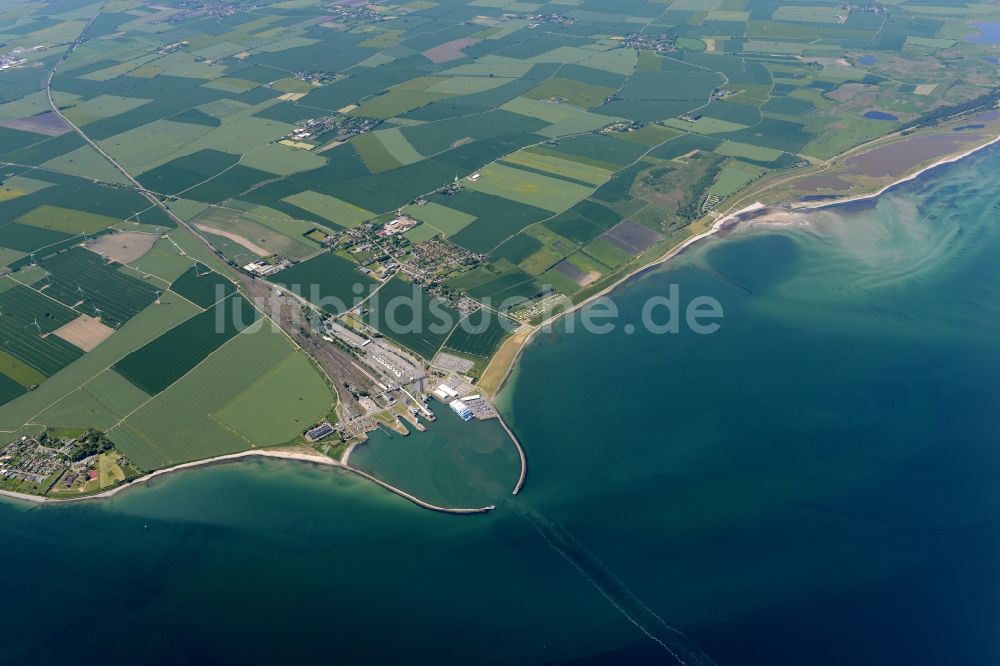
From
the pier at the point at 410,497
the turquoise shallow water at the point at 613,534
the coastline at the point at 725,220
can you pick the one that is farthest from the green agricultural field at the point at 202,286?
the coastline at the point at 725,220

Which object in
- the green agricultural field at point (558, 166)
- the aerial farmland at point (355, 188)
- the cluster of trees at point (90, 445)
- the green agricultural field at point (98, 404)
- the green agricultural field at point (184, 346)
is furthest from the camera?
the green agricultural field at point (558, 166)

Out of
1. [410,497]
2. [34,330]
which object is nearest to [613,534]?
[410,497]

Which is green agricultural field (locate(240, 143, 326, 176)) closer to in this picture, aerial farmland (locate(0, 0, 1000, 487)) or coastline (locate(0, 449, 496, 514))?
aerial farmland (locate(0, 0, 1000, 487))

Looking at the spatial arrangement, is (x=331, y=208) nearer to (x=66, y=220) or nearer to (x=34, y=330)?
(x=66, y=220)

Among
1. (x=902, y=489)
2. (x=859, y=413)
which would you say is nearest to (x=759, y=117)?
(x=859, y=413)

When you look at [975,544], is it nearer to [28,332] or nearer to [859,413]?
[859,413]

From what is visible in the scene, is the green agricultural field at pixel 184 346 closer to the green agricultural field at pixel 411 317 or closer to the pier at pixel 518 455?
the green agricultural field at pixel 411 317
